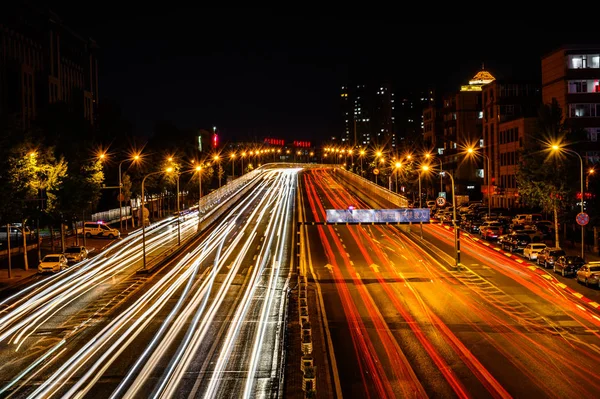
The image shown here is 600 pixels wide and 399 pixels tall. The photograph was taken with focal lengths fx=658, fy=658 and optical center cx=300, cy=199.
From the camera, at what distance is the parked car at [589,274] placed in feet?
116

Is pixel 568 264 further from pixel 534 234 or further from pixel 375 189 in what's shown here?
pixel 375 189

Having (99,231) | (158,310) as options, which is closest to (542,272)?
(158,310)

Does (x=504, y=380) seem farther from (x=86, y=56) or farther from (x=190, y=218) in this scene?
(x=86, y=56)

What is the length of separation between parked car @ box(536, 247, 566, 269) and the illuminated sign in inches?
403

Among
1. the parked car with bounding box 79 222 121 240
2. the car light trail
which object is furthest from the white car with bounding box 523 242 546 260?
the parked car with bounding box 79 222 121 240

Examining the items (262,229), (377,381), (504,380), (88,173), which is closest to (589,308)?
(504,380)

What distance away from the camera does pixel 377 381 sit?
64.1 ft

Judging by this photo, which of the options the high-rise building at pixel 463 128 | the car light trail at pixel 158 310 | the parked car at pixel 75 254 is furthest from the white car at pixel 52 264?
the high-rise building at pixel 463 128

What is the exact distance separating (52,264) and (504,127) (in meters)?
70.3

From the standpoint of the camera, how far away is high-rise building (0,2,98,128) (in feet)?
258

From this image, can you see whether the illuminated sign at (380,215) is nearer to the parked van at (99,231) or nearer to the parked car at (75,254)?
the parked car at (75,254)

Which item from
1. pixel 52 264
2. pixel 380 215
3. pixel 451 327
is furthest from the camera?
pixel 380 215

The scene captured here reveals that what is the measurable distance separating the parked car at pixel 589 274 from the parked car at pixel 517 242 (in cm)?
1296

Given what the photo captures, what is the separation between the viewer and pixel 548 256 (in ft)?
140
